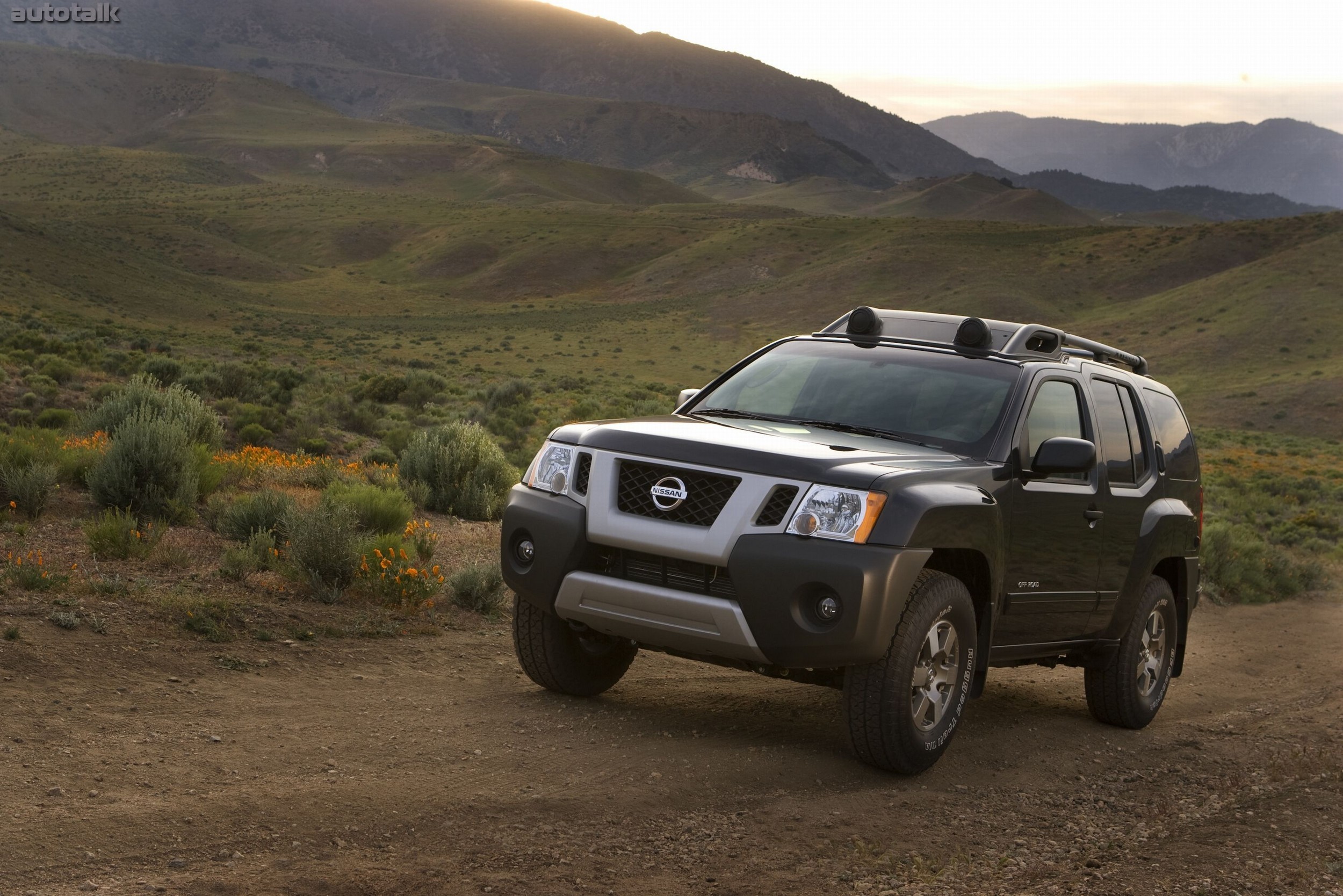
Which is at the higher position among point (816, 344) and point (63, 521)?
point (816, 344)

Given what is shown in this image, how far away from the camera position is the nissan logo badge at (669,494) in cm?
562

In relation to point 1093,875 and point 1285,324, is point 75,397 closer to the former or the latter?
point 1093,875

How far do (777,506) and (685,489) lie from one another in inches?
16.3

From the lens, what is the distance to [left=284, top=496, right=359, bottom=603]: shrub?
8852mm

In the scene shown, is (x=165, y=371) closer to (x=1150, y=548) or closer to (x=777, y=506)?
(x=1150, y=548)

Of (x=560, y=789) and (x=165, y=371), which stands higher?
(x=560, y=789)

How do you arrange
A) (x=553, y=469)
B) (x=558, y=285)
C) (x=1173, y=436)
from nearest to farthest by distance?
(x=553, y=469), (x=1173, y=436), (x=558, y=285)

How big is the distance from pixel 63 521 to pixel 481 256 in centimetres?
9591

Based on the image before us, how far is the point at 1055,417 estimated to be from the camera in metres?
6.86

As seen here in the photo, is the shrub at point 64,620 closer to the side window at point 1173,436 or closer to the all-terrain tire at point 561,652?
the all-terrain tire at point 561,652

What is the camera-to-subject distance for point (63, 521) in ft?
32.5

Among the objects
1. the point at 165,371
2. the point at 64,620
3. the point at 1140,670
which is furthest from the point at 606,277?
the point at 64,620

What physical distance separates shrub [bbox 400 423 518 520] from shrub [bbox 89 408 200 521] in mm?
2863

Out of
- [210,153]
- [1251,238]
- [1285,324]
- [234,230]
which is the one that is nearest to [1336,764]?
[1285,324]
